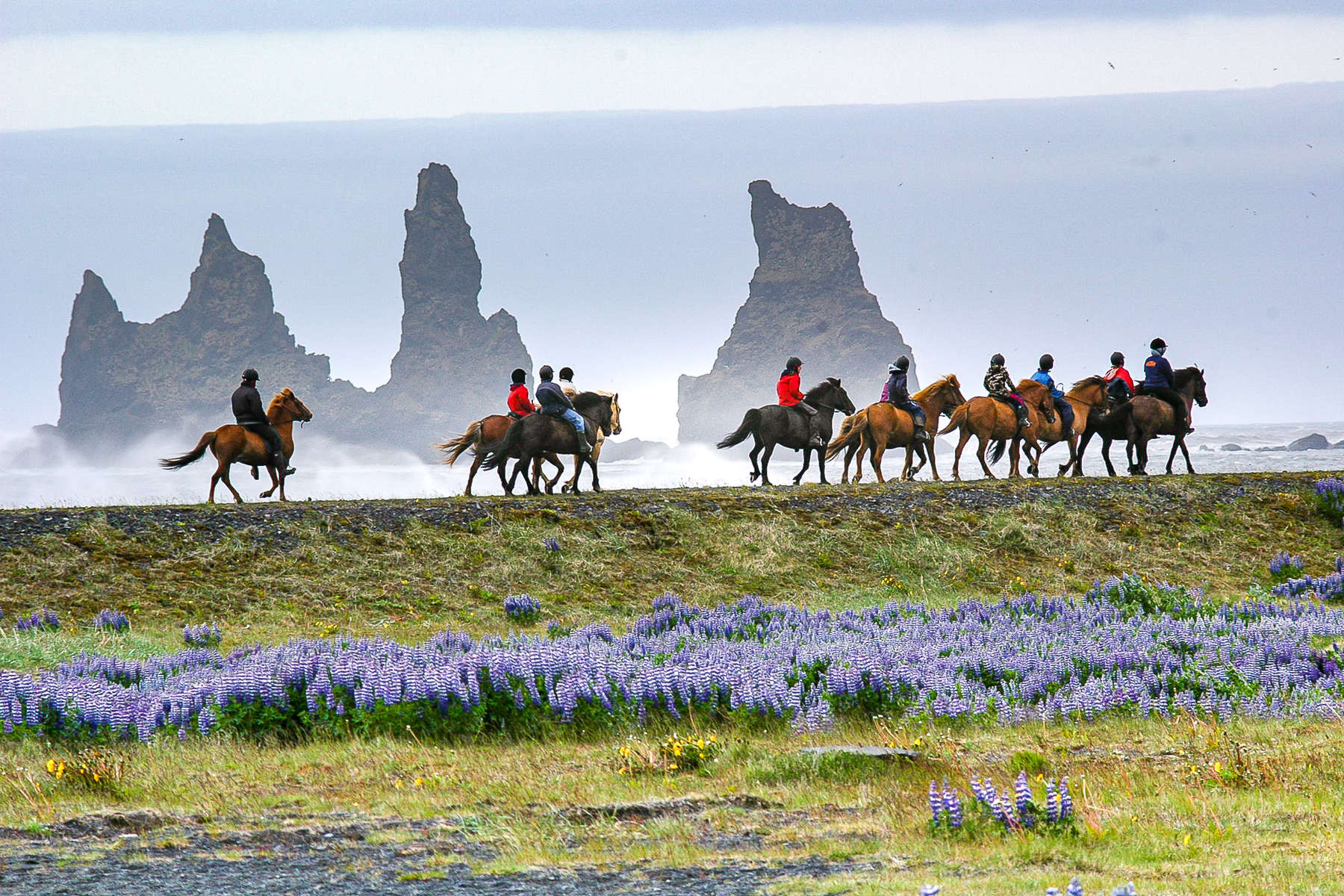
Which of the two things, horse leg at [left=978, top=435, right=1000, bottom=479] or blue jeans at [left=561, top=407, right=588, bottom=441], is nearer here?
blue jeans at [left=561, top=407, right=588, bottom=441]

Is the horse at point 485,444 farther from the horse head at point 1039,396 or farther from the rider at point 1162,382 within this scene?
the rider at point 1162,382

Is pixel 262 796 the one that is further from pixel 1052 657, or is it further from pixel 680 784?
pixel 1052 657

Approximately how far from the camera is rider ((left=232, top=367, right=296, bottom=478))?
26.2 m

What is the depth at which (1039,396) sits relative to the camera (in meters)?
31.8

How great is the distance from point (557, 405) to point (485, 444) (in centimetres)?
244

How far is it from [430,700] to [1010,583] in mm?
14115

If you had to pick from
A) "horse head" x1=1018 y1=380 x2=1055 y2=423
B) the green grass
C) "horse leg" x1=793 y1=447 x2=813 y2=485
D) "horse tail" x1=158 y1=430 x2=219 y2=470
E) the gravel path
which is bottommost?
the green grass

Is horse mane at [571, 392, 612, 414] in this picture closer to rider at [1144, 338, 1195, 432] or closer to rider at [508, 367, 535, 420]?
rider at [508, 367, 535, 420]

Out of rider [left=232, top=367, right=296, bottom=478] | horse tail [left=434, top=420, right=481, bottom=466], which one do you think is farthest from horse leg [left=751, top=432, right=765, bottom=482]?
rider [left=232, top=367, right=296, bottom=478]

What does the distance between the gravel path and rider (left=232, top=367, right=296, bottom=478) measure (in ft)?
8.18

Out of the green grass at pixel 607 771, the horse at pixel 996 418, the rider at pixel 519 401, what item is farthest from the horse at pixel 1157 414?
the rider at pixel 519 401

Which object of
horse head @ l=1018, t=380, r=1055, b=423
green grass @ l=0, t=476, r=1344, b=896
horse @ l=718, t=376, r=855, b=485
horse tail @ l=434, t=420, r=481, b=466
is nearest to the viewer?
green grass @ l=0, t=476, r=1344, b=896

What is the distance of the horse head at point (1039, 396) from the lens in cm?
3175


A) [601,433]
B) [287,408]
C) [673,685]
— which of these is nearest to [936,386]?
[601,433]
